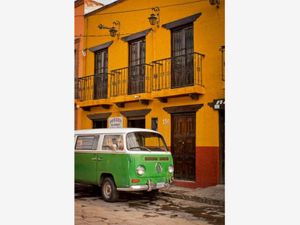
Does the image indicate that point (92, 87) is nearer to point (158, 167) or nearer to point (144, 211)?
point (158, 167)

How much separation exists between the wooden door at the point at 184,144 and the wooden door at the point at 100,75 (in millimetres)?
3925

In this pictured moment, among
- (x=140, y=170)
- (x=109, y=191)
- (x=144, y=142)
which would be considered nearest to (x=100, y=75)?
(x=144, y=142)

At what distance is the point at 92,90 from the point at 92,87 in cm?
16

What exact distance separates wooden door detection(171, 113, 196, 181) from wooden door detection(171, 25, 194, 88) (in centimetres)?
106

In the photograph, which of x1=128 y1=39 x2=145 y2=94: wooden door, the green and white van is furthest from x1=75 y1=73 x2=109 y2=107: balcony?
the green and white van

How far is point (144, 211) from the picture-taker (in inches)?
303

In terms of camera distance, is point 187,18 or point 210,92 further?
point 187,18

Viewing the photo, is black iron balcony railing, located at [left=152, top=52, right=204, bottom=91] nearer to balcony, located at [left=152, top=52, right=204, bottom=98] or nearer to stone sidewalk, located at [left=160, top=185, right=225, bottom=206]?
balcony, located at [left=152, top=52, right=204, bottom=98]

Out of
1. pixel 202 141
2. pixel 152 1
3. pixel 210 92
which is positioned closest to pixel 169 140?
pixel 202 141

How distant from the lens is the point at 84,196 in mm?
9633

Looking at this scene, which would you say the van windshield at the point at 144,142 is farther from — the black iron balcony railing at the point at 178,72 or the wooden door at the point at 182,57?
the wooden door at the point at 182,57

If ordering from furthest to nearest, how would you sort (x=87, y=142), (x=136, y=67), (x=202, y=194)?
(x=136, y=67) → (x=87, y=142) → (x=202, y=194)
